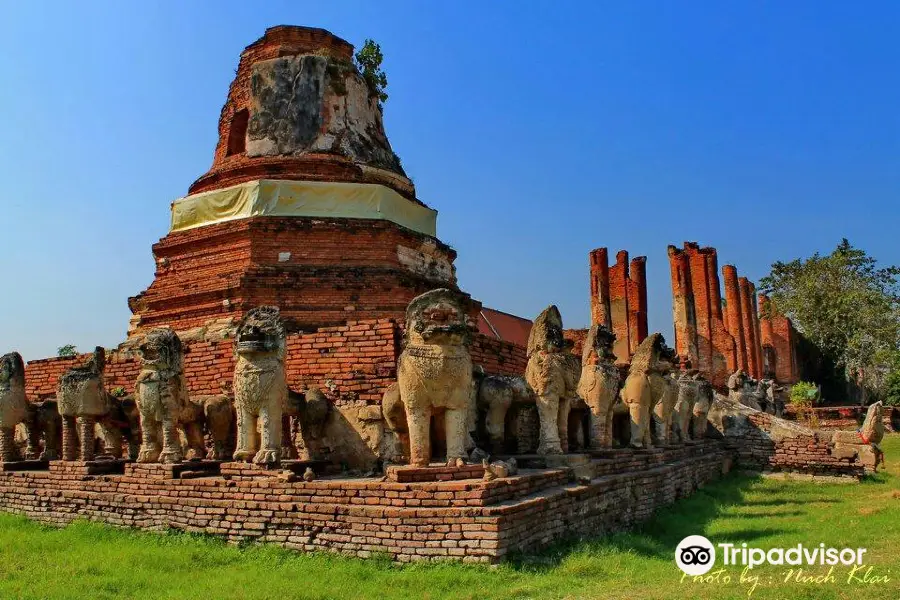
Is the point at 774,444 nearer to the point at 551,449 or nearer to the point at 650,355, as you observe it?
the point at 650,355

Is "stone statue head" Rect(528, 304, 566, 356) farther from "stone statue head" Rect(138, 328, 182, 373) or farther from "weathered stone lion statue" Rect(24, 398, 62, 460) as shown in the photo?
"weathered stone lion statue" Rect(24, 398, 62, 460)

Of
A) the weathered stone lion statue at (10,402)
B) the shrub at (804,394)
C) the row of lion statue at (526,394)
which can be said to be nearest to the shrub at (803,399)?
the shrub at (804,394)

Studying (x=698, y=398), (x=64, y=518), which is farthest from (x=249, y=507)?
(x=698, y=398)

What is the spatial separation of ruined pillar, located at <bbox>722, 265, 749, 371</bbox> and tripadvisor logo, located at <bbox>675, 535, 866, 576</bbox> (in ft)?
91.3

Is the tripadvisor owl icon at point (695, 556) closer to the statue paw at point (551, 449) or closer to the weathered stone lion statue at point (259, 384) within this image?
the statue paw at point (551, 449)

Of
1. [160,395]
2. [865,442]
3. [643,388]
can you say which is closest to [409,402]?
[160,395]

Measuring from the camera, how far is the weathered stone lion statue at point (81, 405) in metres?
8.92

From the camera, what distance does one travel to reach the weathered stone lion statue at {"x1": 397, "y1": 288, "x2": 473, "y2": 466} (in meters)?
6.60

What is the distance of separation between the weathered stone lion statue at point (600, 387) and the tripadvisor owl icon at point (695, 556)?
8.34 ft

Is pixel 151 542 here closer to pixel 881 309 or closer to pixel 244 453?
pixel 244 453

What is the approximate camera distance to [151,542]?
272 inches

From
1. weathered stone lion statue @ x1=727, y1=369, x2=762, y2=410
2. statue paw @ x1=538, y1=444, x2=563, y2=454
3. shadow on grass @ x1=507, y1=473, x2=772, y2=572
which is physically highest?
weathered stone lion statue @ x1=727, y1=369, x2=762, y2=410

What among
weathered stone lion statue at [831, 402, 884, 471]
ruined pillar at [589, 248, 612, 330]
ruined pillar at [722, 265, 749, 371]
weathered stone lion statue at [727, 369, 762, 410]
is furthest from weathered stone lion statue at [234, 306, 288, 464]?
ruined pillar at [722, 265, 749, 371]

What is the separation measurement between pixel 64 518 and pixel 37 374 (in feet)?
16.5
